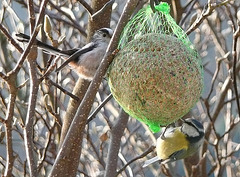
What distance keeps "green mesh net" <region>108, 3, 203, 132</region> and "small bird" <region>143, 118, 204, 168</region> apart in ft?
2.37

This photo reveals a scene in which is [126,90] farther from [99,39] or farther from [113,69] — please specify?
[99,39]

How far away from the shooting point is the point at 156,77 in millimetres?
1400

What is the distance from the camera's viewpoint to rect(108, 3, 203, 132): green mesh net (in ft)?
4.61

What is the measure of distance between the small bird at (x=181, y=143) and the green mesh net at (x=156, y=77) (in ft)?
2.37

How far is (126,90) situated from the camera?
1.45m

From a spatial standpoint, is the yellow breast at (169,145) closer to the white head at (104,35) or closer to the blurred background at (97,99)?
the blurred background at (97,99)

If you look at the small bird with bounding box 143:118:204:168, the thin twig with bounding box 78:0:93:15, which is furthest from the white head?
the small bird with bounding box 143:118:204:168

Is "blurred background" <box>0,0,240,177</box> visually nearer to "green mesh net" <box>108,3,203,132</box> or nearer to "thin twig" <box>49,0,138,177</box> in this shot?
"thin twig" <box>49,0,138,177</box>

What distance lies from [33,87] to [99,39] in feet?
1.45

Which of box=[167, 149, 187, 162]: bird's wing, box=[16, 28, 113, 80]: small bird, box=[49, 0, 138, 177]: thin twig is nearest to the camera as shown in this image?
box=[49, 0, 138, 177]: thin twig

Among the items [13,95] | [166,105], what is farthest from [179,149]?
[13,95]

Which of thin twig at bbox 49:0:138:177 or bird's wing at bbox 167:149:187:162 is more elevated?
thin twig at bbox 49:0:138:177

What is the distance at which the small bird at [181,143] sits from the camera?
7.20ft

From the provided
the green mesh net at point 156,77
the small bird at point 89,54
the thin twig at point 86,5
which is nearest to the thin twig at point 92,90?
the green mesh net at point 156,77
